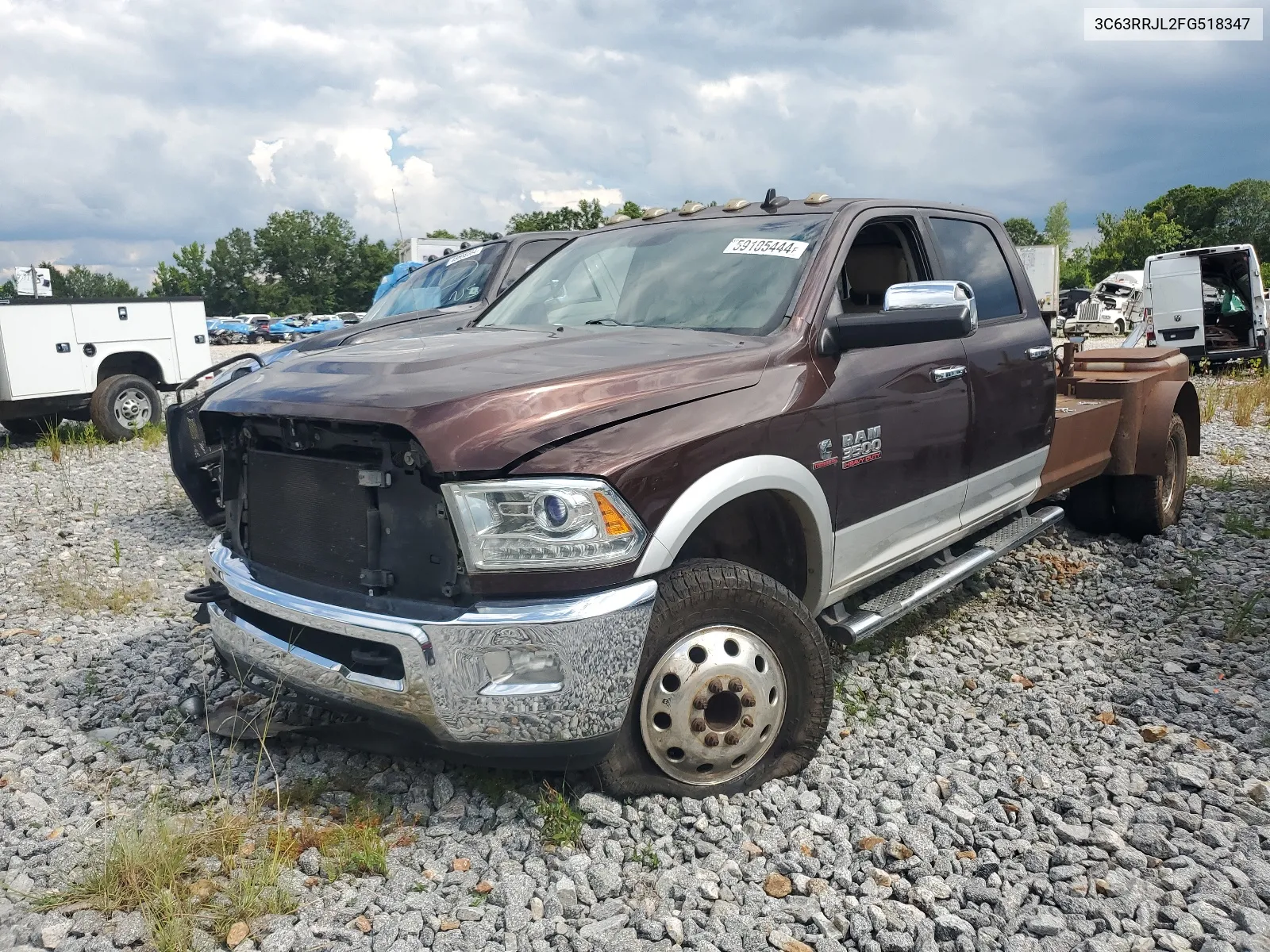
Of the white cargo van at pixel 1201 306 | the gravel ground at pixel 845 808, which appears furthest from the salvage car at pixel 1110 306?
the gravel ground at pixel 845 808

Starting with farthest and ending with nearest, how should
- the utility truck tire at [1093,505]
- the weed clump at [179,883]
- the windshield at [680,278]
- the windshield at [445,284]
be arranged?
the windshield at [445,284] < the utility truck tire at [1093,505] < the windshield at [680,278] < the weed clump at [179,883]

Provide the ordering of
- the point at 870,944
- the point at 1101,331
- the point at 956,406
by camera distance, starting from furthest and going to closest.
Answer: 1. the point at 1101,331
2. the point at 956,406
3. the point at 870,944

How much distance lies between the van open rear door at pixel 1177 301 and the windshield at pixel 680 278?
14158 millimetres

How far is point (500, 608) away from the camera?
2.58 metres

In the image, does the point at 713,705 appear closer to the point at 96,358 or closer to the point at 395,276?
the point at 395,276

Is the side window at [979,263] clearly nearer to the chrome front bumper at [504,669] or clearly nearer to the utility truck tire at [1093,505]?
the utility truck tire at [1093,505]

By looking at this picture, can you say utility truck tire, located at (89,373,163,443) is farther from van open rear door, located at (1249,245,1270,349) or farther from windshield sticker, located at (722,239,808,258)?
van open rear door, located at (1249,245,1270,349)

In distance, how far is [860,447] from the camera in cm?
348

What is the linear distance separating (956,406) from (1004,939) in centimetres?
220

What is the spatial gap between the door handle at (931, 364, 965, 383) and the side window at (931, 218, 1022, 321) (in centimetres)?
56

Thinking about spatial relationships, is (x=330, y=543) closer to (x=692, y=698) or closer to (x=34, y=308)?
(x=692, y=698)

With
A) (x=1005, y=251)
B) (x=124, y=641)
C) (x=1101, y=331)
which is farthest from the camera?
(x=1101, y=331)

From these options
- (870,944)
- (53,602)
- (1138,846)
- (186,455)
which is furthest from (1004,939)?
(53,602)

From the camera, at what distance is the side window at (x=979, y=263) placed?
448cm
